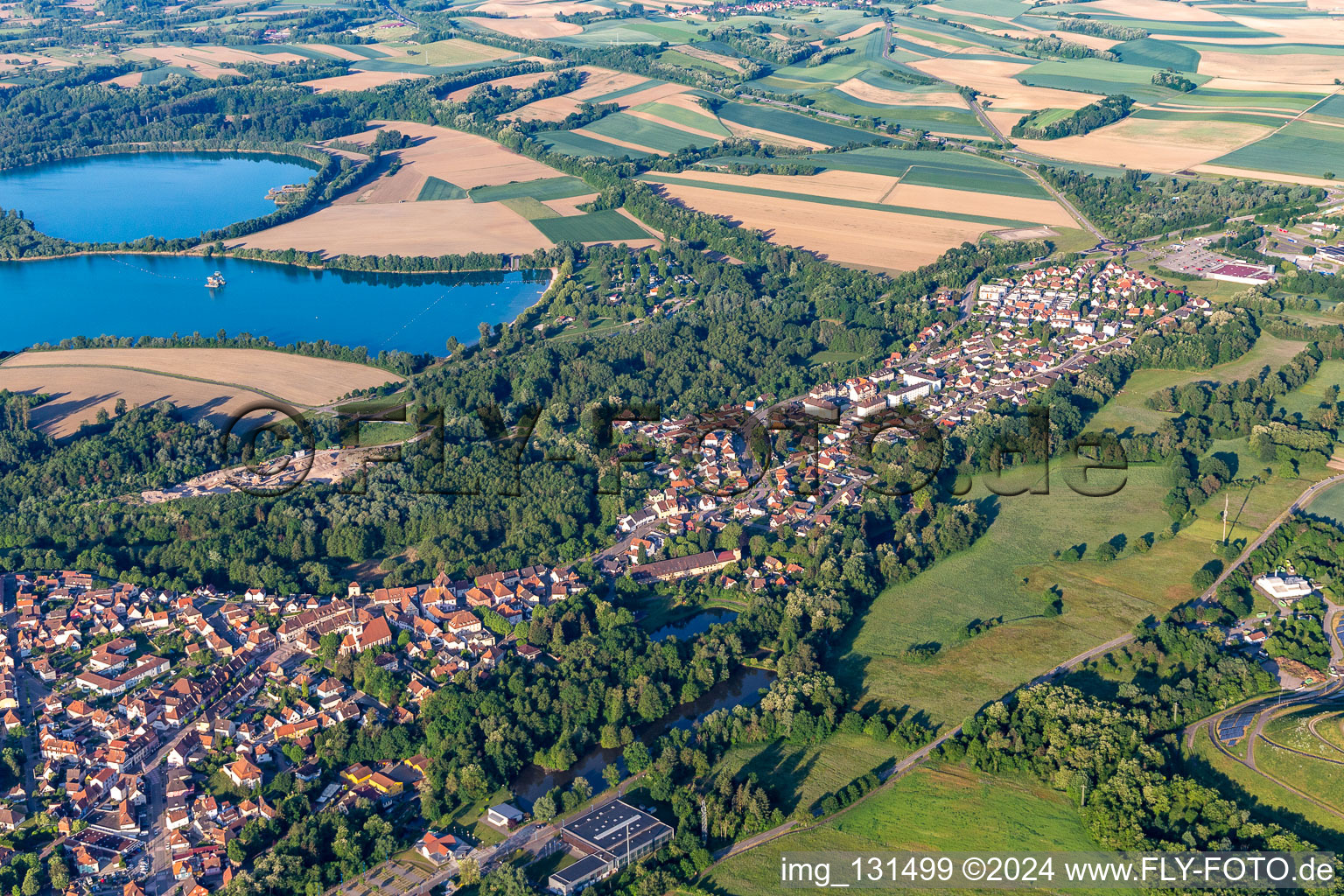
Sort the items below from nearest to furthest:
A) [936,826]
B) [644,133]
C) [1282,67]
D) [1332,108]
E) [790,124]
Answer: [936,826] < [644,133] < [1332,108] < [790,124] < [1282,67]

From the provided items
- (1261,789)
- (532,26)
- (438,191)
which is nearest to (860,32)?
(532,26)

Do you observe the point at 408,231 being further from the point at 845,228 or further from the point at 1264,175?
the point at 1264,175

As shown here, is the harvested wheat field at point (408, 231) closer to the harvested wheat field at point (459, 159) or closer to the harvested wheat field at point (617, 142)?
the harvested wheat field at point (459, 159)

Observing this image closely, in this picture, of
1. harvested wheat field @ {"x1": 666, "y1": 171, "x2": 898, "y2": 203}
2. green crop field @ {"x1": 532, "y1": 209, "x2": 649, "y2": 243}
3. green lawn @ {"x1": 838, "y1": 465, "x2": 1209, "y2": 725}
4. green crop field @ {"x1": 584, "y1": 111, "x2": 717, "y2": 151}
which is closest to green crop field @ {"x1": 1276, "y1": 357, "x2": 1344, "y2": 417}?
green lawn @ {"x1": 838, "y1": 465, "x2": 1209, "y2": 725}

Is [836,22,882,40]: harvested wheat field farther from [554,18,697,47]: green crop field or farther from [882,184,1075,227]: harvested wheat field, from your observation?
[882,184,1075,227]: harvested wheat field

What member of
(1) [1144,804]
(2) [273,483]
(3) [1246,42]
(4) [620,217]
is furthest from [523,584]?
(3) [1246,42]
